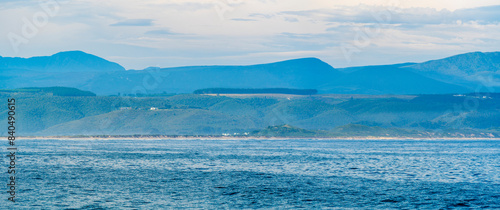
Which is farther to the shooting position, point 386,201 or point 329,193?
point 329,193

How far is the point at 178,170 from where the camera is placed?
108m

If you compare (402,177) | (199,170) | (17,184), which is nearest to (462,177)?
(402,177)

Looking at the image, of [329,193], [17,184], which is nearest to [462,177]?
[329,193]

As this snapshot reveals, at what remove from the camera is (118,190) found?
257 ft

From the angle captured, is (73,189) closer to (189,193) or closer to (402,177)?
(189,193)

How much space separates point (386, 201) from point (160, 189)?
89.8ft

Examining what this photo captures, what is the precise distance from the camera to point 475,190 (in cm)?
8088

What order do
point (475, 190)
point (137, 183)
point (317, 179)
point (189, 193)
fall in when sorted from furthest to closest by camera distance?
point (317, 179)
point (137, 183)
point (475, 190)
point (189, 193)

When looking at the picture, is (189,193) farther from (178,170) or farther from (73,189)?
(178,170)

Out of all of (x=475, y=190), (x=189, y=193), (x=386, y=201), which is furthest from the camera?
(x=475, y=190)

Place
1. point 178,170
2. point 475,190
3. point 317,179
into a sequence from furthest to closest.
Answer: point 178,170 → point 317,179 → point 475,190

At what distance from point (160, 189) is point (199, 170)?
28930mm

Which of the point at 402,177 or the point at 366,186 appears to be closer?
the point at 366,186

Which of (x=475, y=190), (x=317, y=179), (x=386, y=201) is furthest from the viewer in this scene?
(x=317, y=179)
